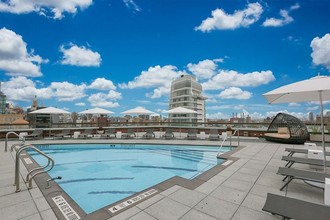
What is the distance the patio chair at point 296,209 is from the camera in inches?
85.6

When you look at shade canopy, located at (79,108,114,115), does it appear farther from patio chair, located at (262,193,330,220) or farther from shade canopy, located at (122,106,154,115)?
patio chair, located at (262,193,330,220)

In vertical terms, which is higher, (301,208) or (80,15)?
(80,15)

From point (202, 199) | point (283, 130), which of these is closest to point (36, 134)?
point (202, 199)

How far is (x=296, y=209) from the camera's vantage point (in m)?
2.31

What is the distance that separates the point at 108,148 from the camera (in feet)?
35.4

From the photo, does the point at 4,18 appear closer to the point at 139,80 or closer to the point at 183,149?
the point at 183,149

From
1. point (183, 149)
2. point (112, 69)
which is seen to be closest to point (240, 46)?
point (183, 149)

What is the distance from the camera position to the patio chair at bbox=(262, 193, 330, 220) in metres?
2.17

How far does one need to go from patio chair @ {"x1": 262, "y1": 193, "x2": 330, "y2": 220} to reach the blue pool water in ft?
10.4

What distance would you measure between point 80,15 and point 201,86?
2659 inches

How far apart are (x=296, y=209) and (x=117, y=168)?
19.6 feet

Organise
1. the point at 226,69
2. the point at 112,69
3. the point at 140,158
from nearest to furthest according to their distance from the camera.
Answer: the point at 140,158 → the point at 112,69 → the point at 226,69

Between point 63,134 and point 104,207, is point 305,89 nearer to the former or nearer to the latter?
point 104,207

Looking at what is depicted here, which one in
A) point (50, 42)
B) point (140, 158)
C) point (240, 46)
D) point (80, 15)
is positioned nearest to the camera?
point (140, 158)
